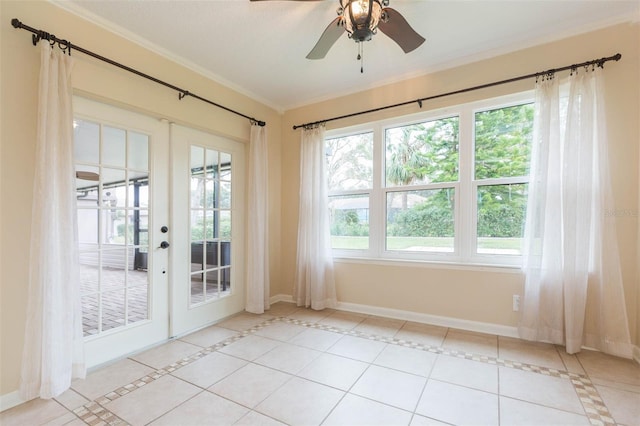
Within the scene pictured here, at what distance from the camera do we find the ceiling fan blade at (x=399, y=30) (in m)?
1.85

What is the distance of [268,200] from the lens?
13.1 ft

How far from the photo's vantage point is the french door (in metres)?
2.34

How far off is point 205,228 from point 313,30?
2297mm

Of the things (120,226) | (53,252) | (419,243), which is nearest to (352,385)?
(419,243)

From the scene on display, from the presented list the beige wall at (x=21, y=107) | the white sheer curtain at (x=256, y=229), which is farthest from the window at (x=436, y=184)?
the beige wall at (x=21, y=107)

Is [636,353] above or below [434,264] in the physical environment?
below

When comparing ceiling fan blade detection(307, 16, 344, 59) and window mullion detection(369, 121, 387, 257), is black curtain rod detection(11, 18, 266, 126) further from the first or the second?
window mullion detection(369, 121, 387, 257)

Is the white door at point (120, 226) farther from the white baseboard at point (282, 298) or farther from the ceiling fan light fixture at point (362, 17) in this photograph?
the ceiling fan light fixture at point (362, 17)

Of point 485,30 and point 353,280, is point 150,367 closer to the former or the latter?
point 353,280

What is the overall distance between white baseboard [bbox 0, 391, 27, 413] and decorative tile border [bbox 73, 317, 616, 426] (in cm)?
43

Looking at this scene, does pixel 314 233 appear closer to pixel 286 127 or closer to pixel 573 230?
pixel 286 127

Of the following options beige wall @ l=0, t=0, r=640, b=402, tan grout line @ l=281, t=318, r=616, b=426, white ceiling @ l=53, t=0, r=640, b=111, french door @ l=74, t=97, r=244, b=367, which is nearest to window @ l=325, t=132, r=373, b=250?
beige wall @ l=0, t=0, r=640, b=402

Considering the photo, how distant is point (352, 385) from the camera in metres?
2.07

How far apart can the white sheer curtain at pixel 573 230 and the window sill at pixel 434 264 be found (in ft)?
0.72
